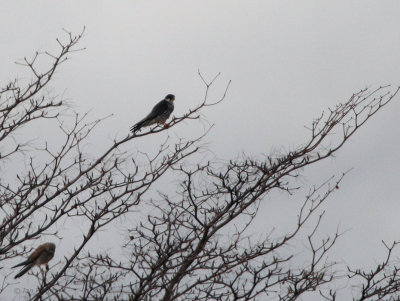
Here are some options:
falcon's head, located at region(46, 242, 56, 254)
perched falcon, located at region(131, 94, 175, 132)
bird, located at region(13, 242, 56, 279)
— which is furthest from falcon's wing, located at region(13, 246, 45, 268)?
perched falcon, located at region(131, 94, 175, 132)

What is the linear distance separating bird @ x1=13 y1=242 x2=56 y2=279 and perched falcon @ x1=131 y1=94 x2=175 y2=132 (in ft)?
13.3

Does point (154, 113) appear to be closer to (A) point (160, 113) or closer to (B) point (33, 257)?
(A) point (160, 113)

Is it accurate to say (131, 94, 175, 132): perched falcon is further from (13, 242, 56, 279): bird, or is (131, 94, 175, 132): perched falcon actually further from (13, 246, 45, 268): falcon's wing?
(13, 246, 45, 268): falcon's wing

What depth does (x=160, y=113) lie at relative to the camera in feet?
49.7

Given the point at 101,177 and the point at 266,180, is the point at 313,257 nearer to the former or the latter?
the point at 266,180

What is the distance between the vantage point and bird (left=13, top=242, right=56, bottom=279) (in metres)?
8.80

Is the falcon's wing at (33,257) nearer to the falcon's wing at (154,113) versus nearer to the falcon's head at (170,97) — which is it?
the falcon's wing at (154,113)

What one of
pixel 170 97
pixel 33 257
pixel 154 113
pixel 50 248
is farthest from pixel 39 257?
pixel 170 97

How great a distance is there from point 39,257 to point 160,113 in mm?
6292

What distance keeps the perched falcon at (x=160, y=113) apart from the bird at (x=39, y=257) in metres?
4.06

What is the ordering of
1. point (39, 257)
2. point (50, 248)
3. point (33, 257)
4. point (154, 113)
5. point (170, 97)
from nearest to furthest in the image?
point (33, 257), point (39, 257), point (50, 248), point (154, 113), point (170, 97)

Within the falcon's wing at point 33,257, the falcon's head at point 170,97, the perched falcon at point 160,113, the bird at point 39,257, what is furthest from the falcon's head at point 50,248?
the falcon's head at point 170,97

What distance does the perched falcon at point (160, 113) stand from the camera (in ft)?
47.4

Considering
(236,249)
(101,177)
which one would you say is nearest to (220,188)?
(236,249)
